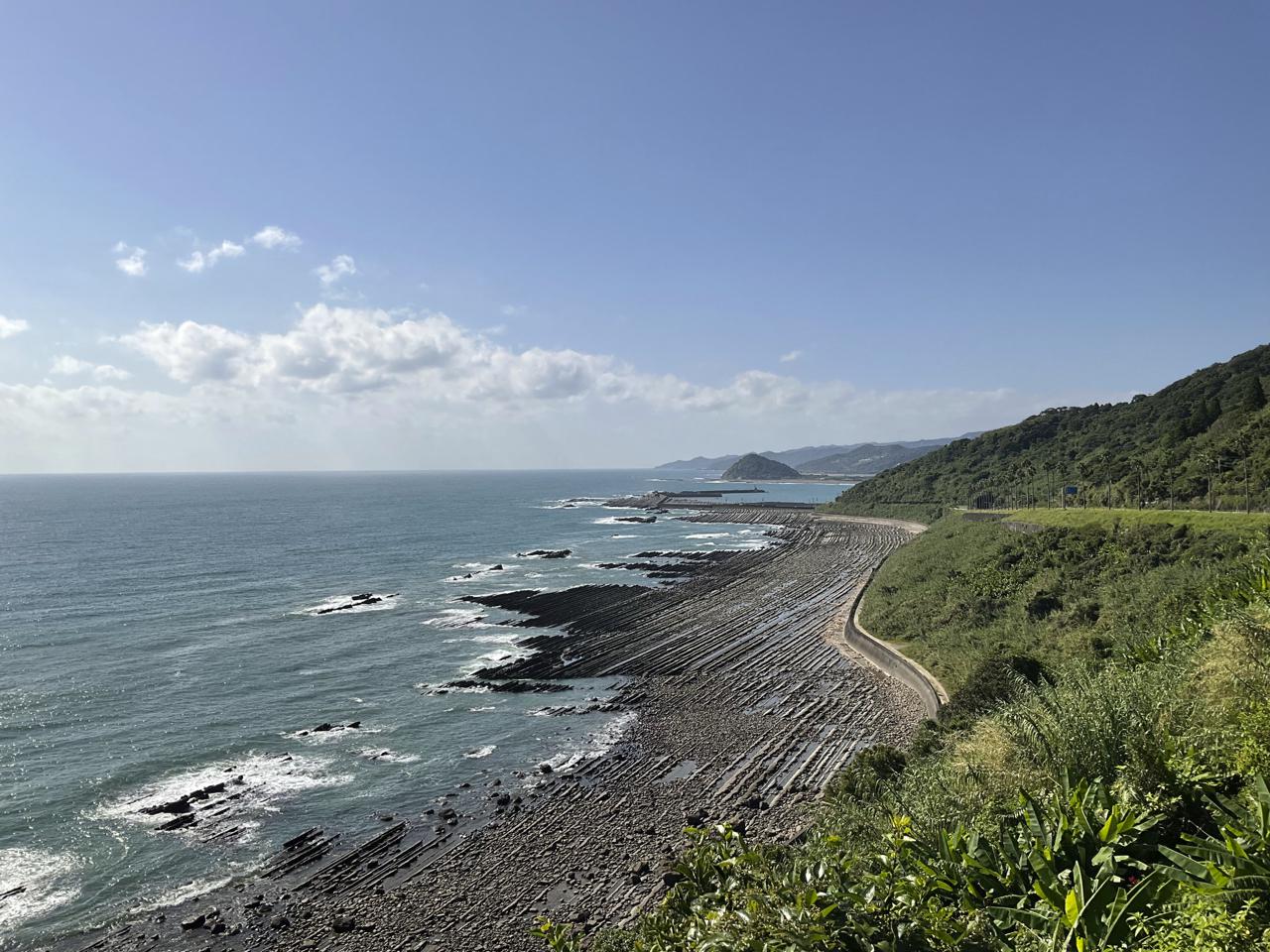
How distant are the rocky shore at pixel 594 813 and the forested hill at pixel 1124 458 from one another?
2713 cm

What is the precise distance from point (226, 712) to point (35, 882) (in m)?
14.0

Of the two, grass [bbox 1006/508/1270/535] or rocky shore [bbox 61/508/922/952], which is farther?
grass [bbox 1006/508/1270/535]

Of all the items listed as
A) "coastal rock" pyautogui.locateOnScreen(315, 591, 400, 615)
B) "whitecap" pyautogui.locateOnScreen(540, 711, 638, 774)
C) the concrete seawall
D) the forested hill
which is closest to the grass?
the forested hill

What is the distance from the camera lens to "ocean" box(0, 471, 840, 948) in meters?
21.9

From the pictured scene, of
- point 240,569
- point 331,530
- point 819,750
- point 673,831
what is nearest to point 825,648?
point 819,750

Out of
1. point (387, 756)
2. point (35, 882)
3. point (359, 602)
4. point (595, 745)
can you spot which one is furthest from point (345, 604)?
point (35, 882)

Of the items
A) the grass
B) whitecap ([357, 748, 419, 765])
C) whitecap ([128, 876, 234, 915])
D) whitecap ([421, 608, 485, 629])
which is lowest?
whitecap ([128, 876, 234, 915])

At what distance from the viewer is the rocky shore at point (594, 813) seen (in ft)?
59.2

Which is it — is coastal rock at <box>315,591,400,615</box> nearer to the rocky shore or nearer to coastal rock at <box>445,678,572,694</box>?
the rocky shore

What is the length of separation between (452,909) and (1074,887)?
53.3 ft

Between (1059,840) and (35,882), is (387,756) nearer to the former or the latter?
(35,882)

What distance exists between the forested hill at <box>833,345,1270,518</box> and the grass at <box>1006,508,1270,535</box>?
4.31 metres

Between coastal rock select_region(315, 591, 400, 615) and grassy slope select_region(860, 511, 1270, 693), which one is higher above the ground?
grassy slope select_region(860, 511, 1270, 693)

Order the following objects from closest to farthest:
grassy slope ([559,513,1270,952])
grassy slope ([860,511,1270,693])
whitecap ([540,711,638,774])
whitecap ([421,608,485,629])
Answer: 1. grassy slope ([559,513,1270,952])
2. grassy slope ([860,511,1270,693])
3. whitecap ([540,711,638,774])
4. whitecap ([421,608,485,629])
